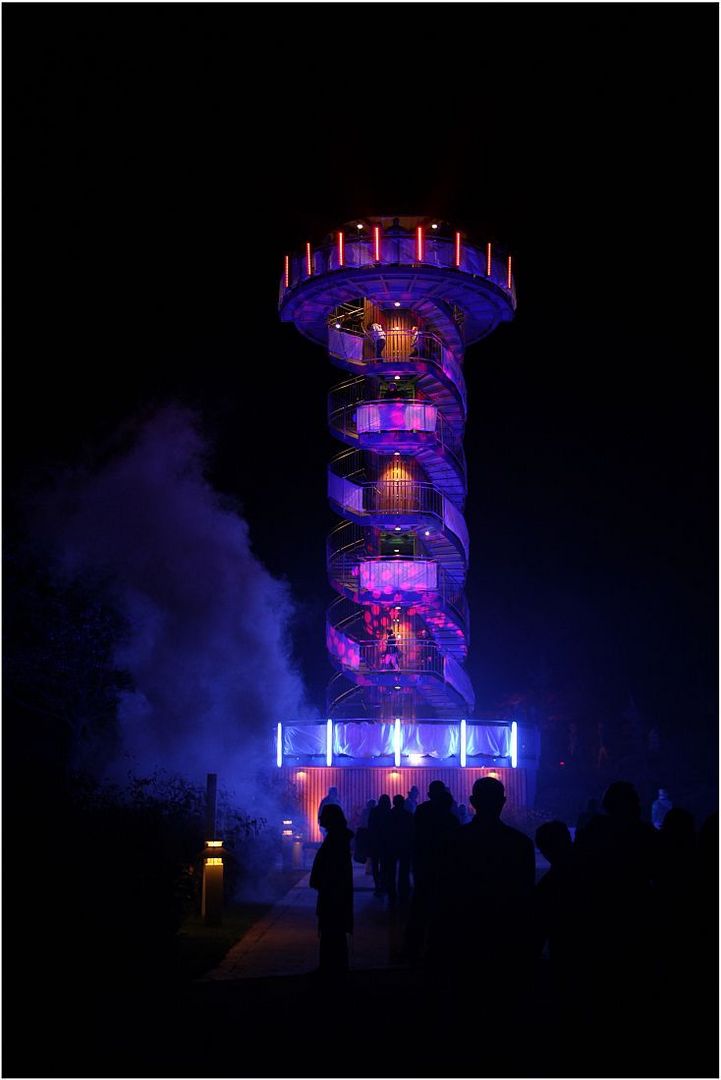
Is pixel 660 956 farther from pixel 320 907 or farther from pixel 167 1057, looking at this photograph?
pixel 320 907

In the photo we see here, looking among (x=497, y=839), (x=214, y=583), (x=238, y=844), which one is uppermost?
(x=214, y=583)

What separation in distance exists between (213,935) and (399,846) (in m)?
2.61

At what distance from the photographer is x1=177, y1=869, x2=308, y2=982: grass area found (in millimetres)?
12883

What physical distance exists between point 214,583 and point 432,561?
7741mm

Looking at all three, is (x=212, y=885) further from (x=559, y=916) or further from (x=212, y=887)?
(x=559, y=916)

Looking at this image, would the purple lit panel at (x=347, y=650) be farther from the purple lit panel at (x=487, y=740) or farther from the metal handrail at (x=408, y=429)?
the metal handrail at (x=408, y=429)

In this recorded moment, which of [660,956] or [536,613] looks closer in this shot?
[660,956]

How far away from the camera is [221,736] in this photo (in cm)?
4075

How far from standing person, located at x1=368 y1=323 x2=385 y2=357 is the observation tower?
4cm

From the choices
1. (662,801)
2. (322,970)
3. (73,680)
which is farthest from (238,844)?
(73,680)

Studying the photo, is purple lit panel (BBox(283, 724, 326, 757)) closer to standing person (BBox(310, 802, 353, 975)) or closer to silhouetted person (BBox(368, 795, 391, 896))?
silhouetted person (BBox(368, 795, 391, 896))

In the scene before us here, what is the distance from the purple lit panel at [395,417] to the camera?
37812mm

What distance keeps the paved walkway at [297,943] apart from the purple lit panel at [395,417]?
1961cm

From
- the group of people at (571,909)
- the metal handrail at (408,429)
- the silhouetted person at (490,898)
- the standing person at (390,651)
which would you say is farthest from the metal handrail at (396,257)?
the silhouetted person at (490,898)
